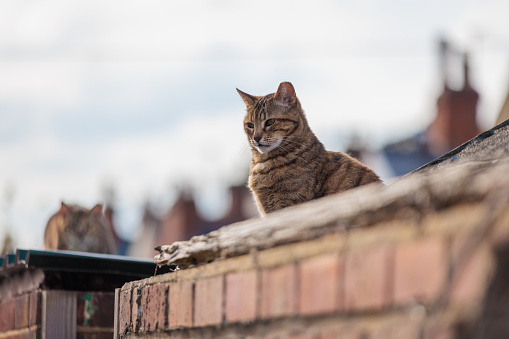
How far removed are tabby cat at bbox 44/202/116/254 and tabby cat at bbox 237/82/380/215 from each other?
Result: 5092 mm

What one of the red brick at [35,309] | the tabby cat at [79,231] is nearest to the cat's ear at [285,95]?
the red brick at [35,309]

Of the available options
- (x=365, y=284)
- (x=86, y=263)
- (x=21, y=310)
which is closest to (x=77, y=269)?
(x=86, y=263)

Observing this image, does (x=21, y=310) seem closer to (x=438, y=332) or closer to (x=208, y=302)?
(x=208, y=302)

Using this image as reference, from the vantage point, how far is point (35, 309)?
2.58 m

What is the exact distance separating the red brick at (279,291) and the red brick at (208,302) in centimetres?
16

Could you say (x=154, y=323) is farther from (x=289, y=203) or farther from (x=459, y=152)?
(x=289, y=203)

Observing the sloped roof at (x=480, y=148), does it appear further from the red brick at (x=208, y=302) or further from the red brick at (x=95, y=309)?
the red brick at (x=95, y=309)

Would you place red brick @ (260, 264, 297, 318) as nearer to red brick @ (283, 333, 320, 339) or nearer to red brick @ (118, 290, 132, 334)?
red brick @ (283, 333, 320, 339)

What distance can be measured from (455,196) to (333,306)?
10.8 inches

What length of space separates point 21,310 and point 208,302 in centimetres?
162

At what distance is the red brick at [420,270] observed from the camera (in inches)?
36.1

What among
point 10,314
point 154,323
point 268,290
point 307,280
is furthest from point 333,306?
point 10,314

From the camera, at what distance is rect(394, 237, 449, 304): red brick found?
3.01 ft

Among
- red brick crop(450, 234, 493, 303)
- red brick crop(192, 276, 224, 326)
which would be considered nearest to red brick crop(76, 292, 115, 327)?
red brick crop(192, 276, 224, 326)
